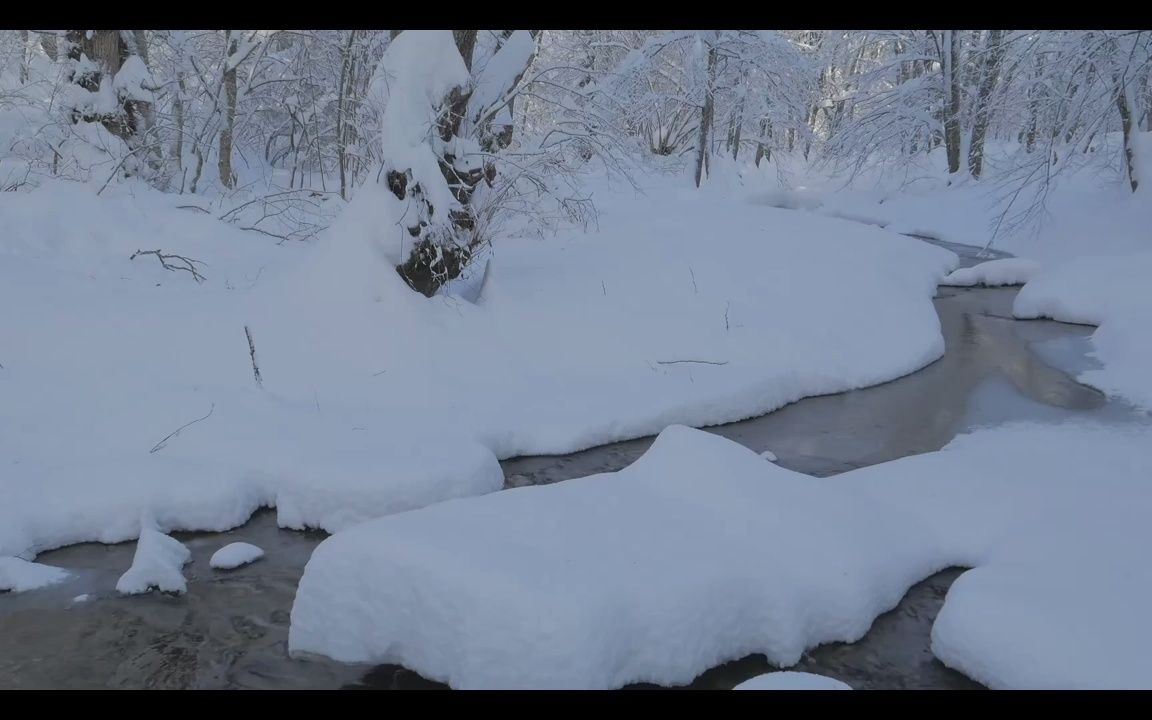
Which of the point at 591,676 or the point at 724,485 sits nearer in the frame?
the point at 591,676

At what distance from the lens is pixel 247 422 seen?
652 cm

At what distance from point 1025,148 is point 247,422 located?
17466 millimetres

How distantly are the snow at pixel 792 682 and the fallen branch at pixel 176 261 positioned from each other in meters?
7.54

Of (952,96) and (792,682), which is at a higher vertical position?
(952,96)

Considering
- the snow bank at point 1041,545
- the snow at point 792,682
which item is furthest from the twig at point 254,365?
the snow at point 792,682

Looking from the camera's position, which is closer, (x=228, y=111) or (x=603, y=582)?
(x=603, y=582)

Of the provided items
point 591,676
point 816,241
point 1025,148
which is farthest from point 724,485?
point 1025,148

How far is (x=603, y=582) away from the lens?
154 inches

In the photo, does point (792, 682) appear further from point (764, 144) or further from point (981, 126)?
point (764, 144)

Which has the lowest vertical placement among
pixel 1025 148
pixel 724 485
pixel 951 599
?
pixel 951 599

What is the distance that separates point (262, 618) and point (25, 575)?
4.90 ft

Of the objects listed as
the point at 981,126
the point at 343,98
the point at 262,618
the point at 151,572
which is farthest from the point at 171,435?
the point at 981,126
